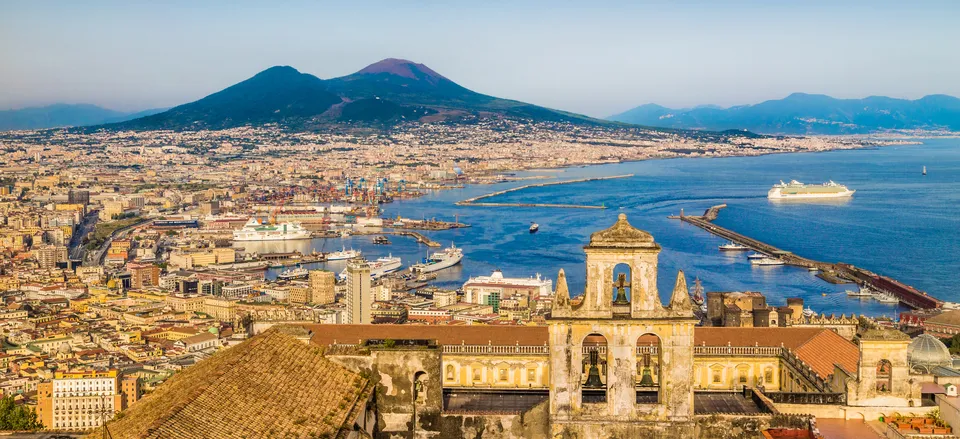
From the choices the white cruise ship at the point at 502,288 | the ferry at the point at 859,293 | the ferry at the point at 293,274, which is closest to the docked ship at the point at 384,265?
the ferry at the point at 293,274

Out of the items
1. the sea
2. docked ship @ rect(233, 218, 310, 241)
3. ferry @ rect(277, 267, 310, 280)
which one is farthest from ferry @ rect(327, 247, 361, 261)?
docked ship @ rect(233, 218, 310, 241)

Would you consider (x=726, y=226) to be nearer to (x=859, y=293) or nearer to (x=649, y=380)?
(x=859, y=293)

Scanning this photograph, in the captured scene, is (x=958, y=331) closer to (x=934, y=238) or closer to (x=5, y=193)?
(x=934, y=238)

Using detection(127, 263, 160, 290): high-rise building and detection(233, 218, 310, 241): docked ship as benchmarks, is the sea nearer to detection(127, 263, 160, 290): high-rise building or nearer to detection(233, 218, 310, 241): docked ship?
detection(233, 218, 310, 241): docked ship

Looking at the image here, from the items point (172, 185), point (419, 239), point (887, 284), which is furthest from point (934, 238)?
point (172, 185)

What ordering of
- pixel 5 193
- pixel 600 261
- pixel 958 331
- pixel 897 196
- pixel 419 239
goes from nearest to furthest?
pixel 600 261, pixel 958 331, pixel 419 239, pixel 897 196, pixel 5 193

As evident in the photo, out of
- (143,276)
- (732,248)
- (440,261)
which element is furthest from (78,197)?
(732,248)
